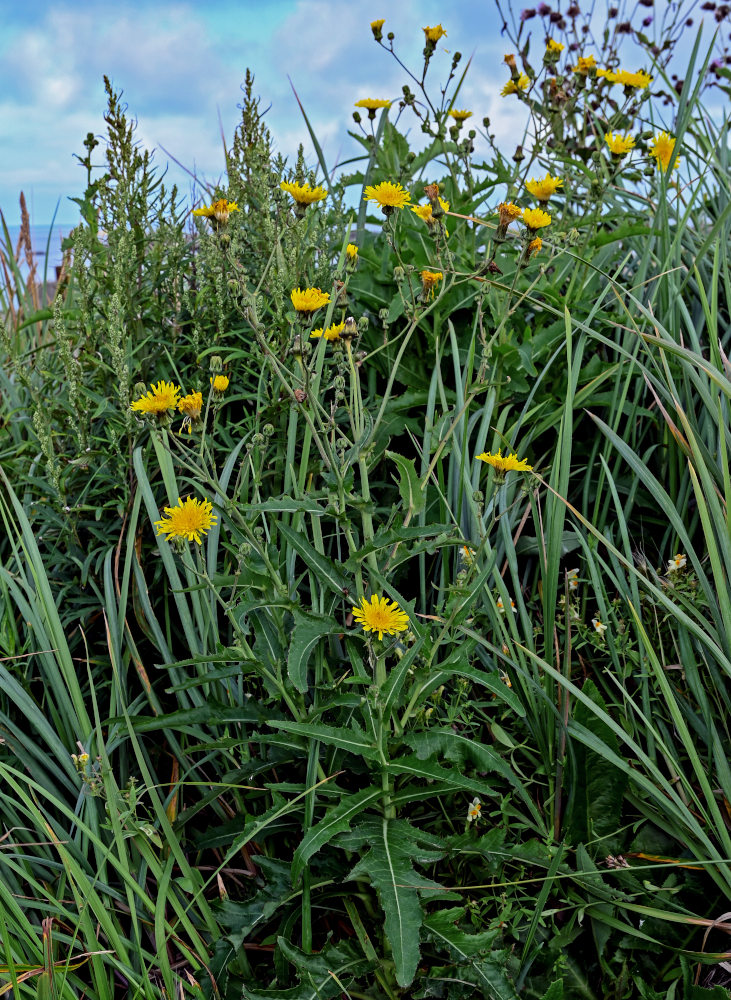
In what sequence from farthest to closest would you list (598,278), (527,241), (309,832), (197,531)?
1. (598,278)
2. (527,241)
3. (197,531)
4. (309,832)

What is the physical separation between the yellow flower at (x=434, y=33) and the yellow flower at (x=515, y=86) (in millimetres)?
432

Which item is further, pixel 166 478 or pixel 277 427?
pixel 277 427

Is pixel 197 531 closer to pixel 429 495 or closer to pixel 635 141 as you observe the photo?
pixel 429 495

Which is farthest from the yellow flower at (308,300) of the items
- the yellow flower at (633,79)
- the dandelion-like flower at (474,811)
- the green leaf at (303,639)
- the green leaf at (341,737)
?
the yellow flower at (633,79)

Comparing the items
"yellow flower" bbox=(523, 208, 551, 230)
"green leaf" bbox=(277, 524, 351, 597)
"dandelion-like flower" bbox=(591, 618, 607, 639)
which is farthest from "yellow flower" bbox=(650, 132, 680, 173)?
"green leaf" bbox=(277, 524, 351, 597)

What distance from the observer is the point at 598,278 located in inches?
108

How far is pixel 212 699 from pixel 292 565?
337mm

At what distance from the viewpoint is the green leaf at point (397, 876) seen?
128cm

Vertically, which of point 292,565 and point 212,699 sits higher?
point 292,565

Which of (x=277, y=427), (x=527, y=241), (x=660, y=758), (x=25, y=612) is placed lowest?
(x=660, y=758)

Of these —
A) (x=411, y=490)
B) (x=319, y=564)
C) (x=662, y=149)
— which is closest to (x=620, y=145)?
(x=662, y=149)

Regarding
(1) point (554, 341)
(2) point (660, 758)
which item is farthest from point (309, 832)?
(1) point (554, 341)

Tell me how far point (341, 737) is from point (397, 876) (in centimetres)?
24

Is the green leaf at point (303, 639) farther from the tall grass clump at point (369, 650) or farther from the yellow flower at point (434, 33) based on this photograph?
the yellow flower at point (434, 33)
